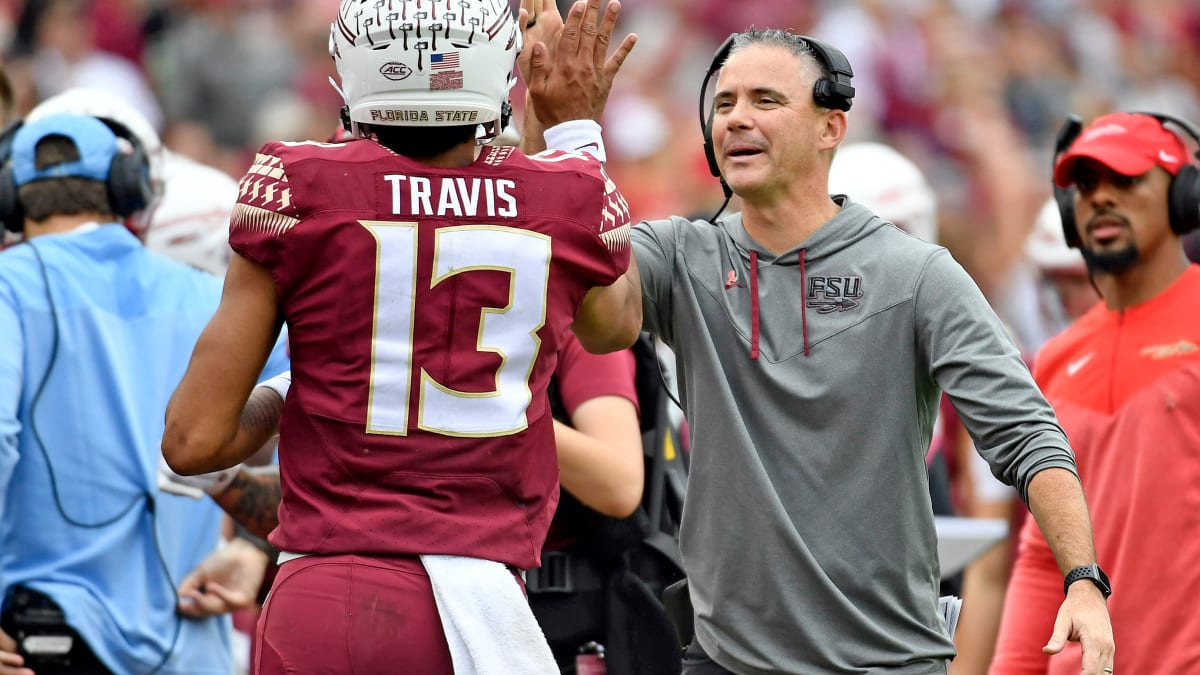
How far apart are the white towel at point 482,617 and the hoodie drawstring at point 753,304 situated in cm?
101

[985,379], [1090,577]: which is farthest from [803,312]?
[1090,577]

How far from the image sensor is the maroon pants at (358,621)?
11.3 ft

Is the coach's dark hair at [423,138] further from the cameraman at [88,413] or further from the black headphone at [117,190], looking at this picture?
the black headphone at [117,190]

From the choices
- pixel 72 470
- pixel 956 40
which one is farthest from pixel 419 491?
pixel 956 40

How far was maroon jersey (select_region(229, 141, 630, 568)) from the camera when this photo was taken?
344cm

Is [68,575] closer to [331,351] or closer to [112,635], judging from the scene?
[112,635]

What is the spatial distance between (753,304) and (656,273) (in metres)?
0.27

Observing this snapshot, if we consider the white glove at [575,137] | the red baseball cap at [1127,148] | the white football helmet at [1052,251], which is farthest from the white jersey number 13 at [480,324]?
the white football helmet at [1052,251]

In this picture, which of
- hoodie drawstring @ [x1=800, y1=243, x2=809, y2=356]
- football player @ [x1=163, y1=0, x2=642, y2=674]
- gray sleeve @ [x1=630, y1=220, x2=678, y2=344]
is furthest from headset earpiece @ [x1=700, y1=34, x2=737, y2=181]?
football player @ [x1=163, y1=0, x2=642, y2=674]

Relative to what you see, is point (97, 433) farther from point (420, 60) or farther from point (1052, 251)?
point (1052, 251)

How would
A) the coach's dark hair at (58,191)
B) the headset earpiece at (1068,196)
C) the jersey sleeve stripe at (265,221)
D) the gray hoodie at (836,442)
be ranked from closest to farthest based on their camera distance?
1. the jersey sleeve stripe at (265,221)
2. the gray hoodie at (836,442)
3. the coach's dark hair at (58,191)
4. the headset earpiece at (1068,196)

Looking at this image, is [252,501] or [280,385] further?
[252,501]

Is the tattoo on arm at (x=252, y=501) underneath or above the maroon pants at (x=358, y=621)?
underneath

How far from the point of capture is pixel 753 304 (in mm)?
4301
